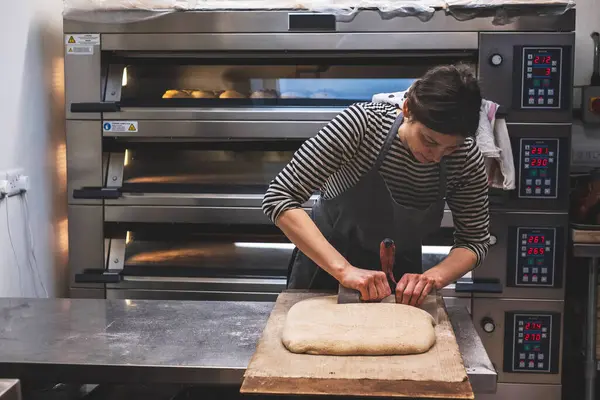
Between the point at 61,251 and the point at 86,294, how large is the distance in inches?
11.1

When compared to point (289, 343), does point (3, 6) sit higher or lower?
higher

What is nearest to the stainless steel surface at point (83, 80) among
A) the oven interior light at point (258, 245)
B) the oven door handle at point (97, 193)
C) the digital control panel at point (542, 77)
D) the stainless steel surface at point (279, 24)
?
the stainless steel surface at point (279, 24)

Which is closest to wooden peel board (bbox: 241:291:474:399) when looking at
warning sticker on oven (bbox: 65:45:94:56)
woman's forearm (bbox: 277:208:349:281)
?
woman's forearm (bbox: 277:208:349:281)

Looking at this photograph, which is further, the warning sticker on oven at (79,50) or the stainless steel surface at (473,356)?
the warning sticker on oven at (79,50)

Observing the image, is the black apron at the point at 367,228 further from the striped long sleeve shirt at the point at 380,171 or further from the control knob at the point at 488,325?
the control knob at the point at 488,325

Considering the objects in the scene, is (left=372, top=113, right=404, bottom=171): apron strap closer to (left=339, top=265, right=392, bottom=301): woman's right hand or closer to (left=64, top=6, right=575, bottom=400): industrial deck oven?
(left=339, top=265, right=392, bottom=301): woman's right hand

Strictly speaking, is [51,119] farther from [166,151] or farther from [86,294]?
[86,294]

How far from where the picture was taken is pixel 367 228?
1.90m

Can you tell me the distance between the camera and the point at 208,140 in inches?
109

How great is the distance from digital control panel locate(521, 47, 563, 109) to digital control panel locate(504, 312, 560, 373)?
32.6 inches

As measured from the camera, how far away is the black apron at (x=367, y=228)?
1.84 metres

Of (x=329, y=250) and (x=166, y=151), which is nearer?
(x=329, y=250)

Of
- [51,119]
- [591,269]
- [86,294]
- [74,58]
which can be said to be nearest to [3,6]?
[74,58]

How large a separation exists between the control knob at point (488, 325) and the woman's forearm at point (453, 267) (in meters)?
0.97
